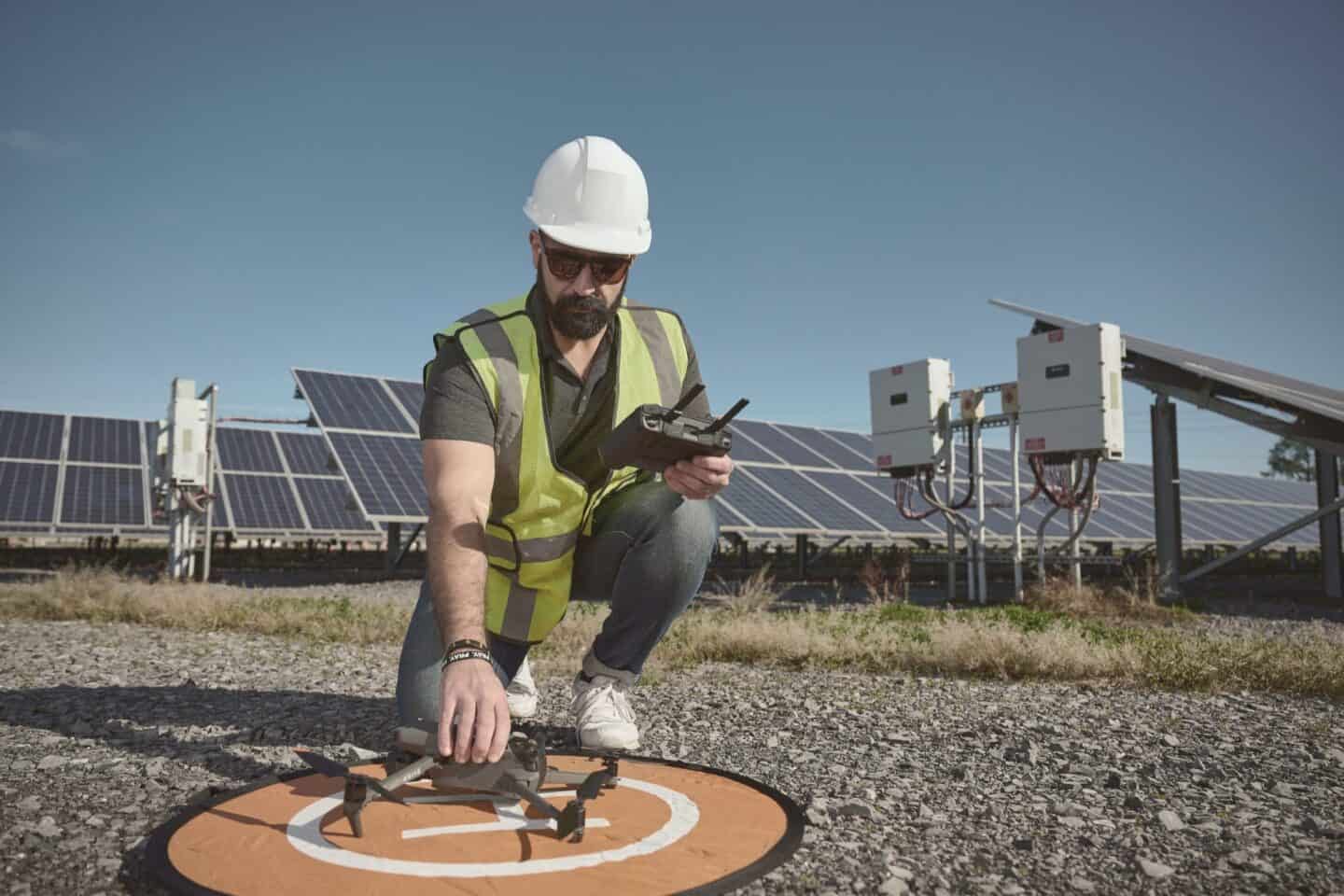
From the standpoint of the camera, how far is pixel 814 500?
13.4m

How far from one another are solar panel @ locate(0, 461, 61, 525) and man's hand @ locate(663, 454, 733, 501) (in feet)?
43.1

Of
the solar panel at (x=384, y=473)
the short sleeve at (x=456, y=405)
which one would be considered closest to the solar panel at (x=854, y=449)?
the solar panel at (x=384, y=473)

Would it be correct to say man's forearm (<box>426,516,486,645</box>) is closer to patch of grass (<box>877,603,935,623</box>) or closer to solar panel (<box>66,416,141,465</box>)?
patch of grass (<box>877,603,935,623</box>)

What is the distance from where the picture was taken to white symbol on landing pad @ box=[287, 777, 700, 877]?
71.8 inches

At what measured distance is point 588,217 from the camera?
2635mm

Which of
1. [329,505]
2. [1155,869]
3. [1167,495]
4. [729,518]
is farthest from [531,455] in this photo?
[329,505]

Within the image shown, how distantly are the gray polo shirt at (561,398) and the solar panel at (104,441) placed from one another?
590 inches

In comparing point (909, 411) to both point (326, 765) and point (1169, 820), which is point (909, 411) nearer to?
point (1169, 820)

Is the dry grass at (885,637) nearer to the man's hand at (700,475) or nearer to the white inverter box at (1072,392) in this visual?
the white inverter box at (1072,392)

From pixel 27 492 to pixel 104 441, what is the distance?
3007 millimetres

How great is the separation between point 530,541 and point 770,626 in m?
2.85

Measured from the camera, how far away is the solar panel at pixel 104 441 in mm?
15067

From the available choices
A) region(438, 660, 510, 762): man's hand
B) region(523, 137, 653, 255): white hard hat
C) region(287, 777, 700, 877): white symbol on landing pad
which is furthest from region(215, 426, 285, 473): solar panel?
region(438, 660, 510, 762): man's hand

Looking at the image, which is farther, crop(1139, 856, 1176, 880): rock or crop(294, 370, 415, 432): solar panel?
crop(294, 370, 415, 432): solar panel
